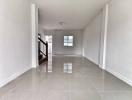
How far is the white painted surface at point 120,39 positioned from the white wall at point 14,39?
10.3 feet

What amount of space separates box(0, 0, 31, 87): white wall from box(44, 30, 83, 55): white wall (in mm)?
6515

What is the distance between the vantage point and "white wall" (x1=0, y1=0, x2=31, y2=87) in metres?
2.77

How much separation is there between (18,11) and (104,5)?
3425mm

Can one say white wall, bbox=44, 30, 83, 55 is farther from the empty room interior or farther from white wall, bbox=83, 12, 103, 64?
the empty room interior

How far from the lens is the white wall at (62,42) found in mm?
11039

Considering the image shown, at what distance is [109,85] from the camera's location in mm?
2953

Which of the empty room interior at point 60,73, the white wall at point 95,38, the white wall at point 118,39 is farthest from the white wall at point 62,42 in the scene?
the white wall at point 118,39

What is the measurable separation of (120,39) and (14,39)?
10.5 ft

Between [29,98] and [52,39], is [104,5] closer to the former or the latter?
[29,98]

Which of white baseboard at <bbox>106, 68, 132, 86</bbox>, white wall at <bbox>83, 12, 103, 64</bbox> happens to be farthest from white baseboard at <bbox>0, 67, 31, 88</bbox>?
white wall at <bbox>83, 12, 103, 64</bbox>

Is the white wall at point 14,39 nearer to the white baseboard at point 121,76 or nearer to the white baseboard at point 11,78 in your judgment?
the white baseboard at point 11,78

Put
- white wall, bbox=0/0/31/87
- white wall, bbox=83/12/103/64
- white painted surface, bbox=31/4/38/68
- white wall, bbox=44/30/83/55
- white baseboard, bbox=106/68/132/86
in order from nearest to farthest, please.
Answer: white wall, bbox=0/0/31/87
white baseboard, bbox=106/68/132/86
white painted surface, bbox=31/4/38/68
white wall, bbox=83/12/103/64
white wall, bbox=44/30/83/55

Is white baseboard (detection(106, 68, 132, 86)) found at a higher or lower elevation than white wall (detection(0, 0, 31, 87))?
lower

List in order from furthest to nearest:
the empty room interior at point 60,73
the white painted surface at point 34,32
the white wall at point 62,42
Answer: the white wall at point 62,42
the white painted surface at point 34,32
the empty room interior at point 60,73
